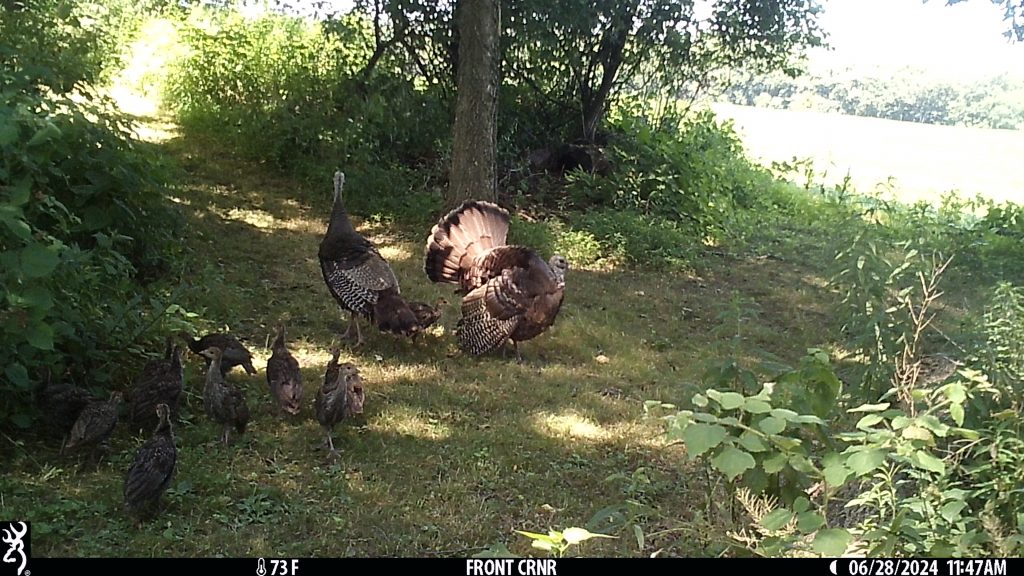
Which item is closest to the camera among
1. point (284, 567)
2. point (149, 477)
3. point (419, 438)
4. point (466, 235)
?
point (284, 567)

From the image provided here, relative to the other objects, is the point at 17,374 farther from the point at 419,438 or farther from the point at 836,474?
the point at 836,474

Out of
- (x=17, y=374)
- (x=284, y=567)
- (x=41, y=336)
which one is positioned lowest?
(x=284, y=567)

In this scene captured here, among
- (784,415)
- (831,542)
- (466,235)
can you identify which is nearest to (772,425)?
(784,415)

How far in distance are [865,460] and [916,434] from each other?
171 mm

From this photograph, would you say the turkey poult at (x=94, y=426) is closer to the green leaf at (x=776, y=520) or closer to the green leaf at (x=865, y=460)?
the green leaf at (x=776, y=520)

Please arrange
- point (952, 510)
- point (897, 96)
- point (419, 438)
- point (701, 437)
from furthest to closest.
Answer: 1. point (897, 96)
2. point (419, 438)
3. point (952, 510)
4. point (701, 437)

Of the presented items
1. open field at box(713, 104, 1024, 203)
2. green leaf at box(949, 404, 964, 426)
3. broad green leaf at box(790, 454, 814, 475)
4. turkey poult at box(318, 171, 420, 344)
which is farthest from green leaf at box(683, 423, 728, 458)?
open field at box(713, 104, 1024, 203)

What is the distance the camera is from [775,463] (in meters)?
2.75

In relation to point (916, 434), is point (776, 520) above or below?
below

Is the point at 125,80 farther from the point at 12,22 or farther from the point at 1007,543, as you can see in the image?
the point at 1007,543

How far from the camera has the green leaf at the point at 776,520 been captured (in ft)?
8.75

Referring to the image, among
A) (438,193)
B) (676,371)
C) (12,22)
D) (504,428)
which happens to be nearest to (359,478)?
(504,428)

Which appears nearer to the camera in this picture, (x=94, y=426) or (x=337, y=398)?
(x=94, y=426)

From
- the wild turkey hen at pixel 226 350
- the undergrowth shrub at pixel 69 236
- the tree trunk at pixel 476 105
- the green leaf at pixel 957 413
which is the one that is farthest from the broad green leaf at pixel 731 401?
the tree trunk at pixel 476 105
